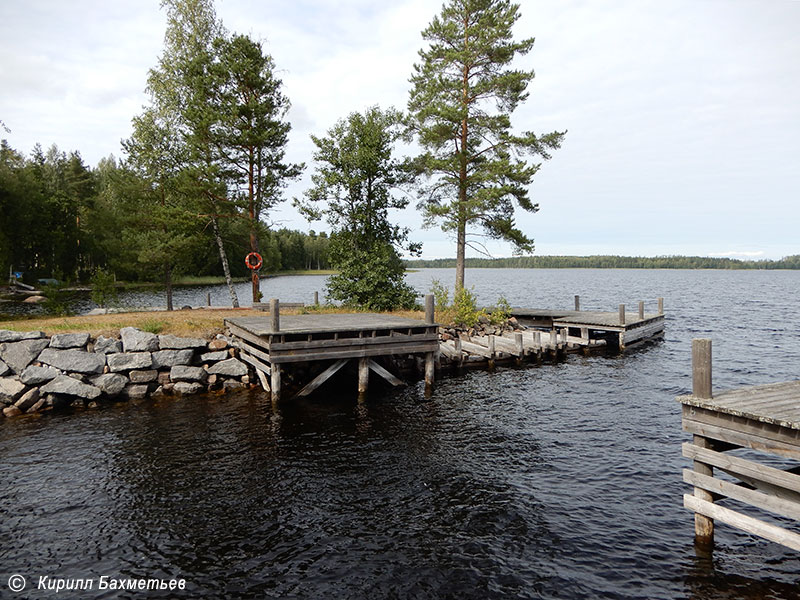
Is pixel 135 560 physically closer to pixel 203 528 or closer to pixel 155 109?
pixel 203 528

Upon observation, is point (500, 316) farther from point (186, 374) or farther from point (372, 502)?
point (372, 502)

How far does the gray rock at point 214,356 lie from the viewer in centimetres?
1708

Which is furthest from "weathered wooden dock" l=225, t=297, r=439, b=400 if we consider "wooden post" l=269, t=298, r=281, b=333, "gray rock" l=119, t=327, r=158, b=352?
"gray rock" l=119, t=327, r=158, b=352

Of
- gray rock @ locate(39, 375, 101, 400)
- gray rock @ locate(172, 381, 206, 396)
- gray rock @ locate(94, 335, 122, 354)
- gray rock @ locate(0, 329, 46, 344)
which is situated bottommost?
gray rock @ locate(172, 381, 206, 396)

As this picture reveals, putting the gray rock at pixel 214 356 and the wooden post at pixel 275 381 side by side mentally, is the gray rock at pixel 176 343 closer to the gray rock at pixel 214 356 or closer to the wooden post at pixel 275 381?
the gray rock at pixel 214 356

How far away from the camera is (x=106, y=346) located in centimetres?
1608

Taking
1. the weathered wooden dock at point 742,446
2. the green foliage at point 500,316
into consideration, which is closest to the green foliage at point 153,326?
the green foliage at point 500,316

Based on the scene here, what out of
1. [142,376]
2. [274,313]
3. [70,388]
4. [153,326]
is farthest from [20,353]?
[274,313]

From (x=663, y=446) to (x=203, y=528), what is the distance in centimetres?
1019

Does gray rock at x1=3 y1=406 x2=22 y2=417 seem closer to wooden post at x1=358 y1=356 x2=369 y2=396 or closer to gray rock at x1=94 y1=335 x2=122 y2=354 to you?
gray rock at x1=94 y1=335 x2=122 y2=354

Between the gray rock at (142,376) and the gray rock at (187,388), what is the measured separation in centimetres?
81

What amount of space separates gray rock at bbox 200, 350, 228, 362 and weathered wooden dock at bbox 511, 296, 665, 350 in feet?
53.3

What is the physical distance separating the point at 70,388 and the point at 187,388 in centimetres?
328

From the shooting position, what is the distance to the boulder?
17.5 m
